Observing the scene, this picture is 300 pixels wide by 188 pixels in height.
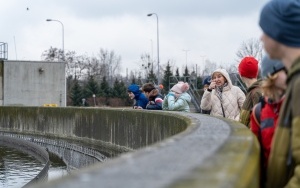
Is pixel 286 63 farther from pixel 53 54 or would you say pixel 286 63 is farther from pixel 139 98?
pixel 53 54

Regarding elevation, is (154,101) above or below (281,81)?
below

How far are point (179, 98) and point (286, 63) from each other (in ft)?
31.2

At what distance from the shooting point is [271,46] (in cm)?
308

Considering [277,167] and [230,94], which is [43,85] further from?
[277,167]

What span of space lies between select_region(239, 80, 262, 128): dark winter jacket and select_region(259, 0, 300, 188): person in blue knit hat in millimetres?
2126

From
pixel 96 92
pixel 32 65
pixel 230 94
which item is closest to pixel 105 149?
pixel 230 94

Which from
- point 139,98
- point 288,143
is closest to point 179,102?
point 139,98

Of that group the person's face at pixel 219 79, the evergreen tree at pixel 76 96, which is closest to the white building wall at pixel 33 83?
the evergreen tree at pixel 76 96

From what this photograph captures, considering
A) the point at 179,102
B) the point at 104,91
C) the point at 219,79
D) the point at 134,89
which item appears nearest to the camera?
the point at 219,79

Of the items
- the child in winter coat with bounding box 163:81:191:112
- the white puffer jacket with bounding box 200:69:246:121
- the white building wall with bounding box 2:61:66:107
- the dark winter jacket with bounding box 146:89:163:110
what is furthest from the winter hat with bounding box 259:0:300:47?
the white building wall with bounding box 2:61:66:107

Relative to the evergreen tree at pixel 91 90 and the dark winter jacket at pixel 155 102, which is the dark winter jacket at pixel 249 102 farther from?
the evergreen tree at pixel 91 90

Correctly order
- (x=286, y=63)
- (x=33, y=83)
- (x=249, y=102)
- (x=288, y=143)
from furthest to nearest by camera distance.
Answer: (x=33, y=83) → (x=249, y=102) → (x=286, y=63) → (x=288, y=143)

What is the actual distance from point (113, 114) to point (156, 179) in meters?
13.6

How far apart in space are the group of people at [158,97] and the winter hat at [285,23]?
8815mm
